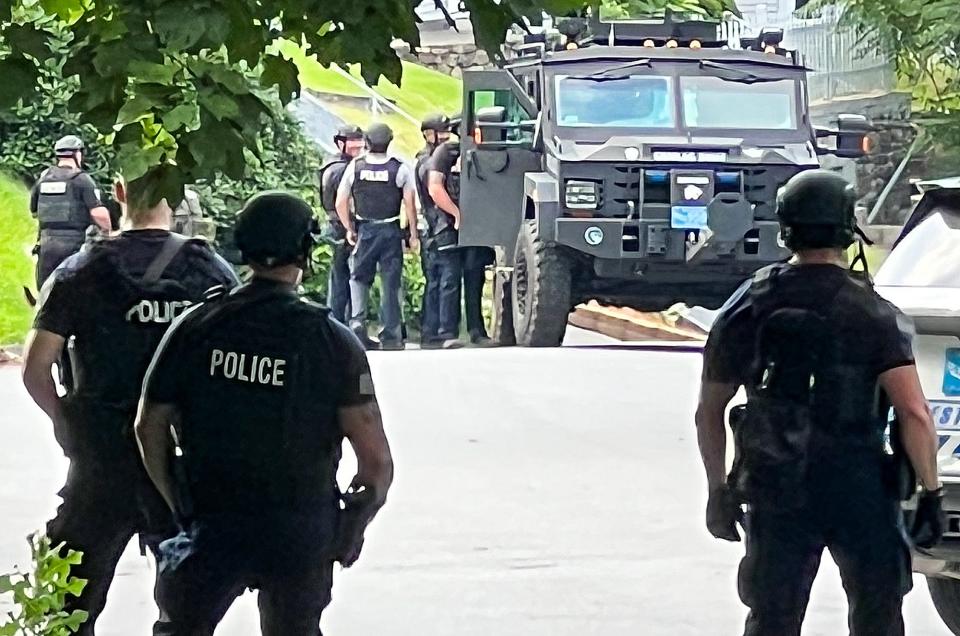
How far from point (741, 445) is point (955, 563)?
102 cm

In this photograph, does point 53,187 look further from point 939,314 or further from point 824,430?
point 824,430

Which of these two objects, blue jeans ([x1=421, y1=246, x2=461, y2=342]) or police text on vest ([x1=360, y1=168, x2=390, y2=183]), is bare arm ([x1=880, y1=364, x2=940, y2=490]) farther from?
blue jeans ([x1=421, y1=246, x2=461, y2=342])

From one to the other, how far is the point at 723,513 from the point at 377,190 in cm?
1013

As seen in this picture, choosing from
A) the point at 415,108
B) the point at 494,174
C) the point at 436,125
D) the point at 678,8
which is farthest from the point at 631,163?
the point at 415,108

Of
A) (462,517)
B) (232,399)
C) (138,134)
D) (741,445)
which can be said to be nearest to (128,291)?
(232,399)

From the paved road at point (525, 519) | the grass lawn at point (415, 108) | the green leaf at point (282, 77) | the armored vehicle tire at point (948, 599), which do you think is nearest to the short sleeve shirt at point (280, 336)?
the green leaf at point (282, 77)

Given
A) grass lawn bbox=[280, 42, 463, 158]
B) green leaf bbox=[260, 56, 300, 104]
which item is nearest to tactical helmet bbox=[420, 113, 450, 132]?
grass lawn bbox=[280, 42, 463, 158]

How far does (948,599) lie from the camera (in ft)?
21.1

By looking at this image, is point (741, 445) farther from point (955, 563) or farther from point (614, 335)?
point (614, 335)

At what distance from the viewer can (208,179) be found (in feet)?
10.2

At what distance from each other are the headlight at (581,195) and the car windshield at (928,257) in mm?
8162

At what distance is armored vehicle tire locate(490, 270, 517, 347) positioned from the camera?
15.5m

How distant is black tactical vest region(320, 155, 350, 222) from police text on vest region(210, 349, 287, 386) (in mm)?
11058

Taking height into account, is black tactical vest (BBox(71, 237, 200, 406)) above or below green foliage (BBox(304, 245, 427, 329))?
above
